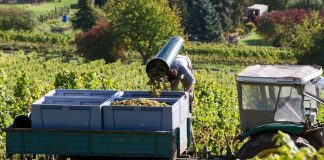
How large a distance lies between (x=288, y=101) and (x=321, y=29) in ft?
139

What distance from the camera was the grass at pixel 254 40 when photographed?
65.3 meters

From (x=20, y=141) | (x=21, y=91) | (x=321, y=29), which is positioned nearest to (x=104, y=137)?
(x=20, y=141)

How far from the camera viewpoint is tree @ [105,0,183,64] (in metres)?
54.6

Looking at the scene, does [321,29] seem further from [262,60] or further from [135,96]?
[135,96]

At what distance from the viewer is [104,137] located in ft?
39.1

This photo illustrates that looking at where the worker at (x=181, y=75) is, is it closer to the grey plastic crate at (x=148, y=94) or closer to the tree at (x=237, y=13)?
the grey plastic crate at (x=148, y=94)

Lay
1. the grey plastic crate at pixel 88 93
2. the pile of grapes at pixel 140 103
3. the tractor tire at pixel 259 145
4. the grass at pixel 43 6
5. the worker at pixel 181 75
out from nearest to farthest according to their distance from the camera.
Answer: the tractor tire at pixel 259 145 < the pile of grapes at pixel 140 103 < the grey plastic crate at pixel 88 93 < the worker at pixel 181 75 < the grass at pixel 43 6

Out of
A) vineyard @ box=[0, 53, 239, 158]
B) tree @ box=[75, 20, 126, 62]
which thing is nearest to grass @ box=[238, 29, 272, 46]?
tree @ box=[75, 20, 126, 62]

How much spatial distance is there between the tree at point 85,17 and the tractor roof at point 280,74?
54452 millimetres

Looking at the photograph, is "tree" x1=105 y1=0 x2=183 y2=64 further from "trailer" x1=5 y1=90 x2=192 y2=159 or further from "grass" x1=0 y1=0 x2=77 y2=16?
"trailer" x1=5 y1=90 x2=192 y2=159

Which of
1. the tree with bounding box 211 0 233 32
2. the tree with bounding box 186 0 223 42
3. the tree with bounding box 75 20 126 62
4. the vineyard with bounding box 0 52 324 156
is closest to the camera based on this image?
the vineyard with bounding box 0 52 324 156

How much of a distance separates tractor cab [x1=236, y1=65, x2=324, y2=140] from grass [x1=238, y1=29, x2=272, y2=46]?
5252cm

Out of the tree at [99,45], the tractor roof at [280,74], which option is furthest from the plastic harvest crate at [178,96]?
the tree at [99,45]

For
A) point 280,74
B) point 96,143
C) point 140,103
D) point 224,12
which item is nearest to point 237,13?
point 224,12
